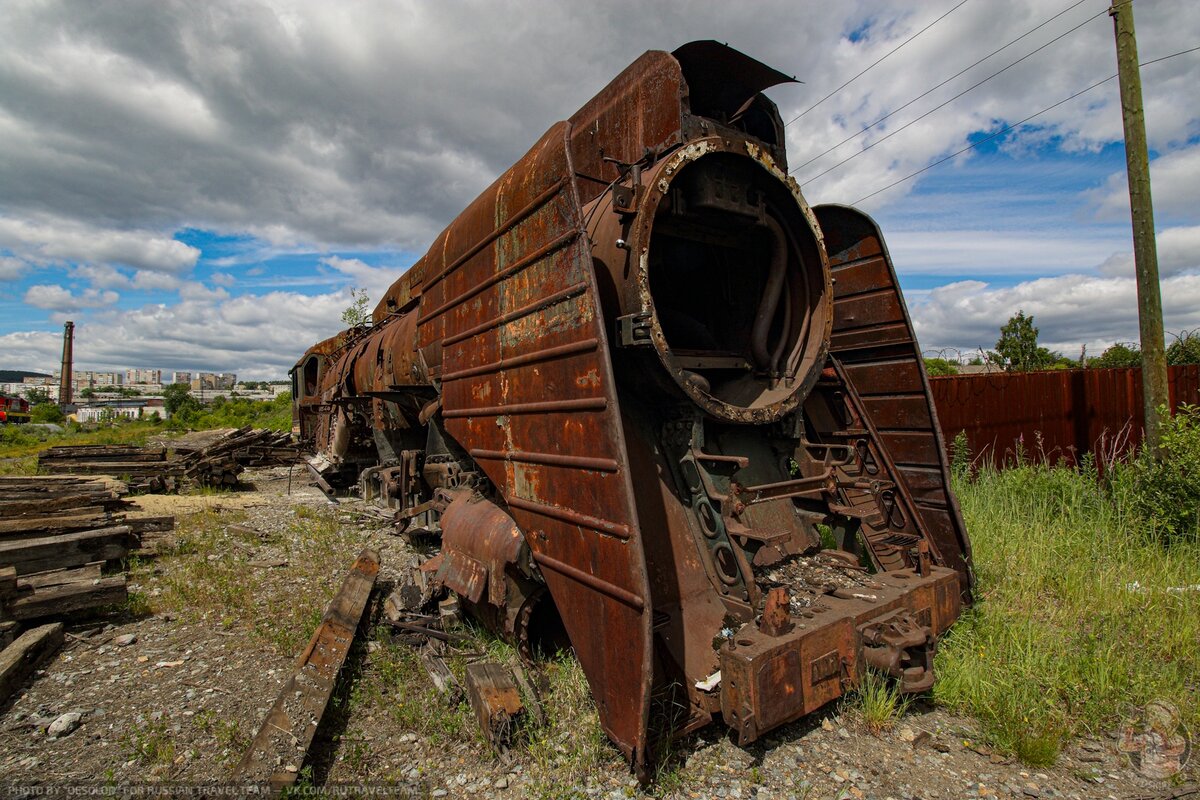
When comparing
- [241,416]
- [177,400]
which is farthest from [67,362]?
[241,416]

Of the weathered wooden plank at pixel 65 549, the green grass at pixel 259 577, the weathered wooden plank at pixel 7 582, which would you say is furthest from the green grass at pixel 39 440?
the weathered wooden plank at pixel 7 582

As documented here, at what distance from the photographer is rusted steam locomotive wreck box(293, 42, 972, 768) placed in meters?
2.80

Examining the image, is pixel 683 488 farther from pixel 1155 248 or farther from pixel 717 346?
pixel 1155 248

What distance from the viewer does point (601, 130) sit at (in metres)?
3.93

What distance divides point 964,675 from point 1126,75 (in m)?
6.51

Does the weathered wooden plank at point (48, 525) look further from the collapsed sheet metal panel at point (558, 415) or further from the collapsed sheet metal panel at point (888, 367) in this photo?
the collapsed sheet metal panel at point (888, 367)

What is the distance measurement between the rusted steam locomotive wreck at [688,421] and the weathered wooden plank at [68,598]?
2.95 meters

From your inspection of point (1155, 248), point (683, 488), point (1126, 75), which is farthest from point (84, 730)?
point (1126, 75)

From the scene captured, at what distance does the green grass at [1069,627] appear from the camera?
319cm

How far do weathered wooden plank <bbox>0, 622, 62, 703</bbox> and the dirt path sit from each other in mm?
92

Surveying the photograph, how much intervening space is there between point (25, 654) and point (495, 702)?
3.54 meters

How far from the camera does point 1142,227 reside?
6.09 meters

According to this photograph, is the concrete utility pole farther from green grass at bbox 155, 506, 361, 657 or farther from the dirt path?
green grass at bbox 155, 506, 361, 657

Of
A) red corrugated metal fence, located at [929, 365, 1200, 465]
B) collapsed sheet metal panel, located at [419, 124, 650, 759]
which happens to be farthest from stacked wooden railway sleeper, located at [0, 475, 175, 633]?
red corrugated metal fence, located at [929, 365, 1200, 465]
